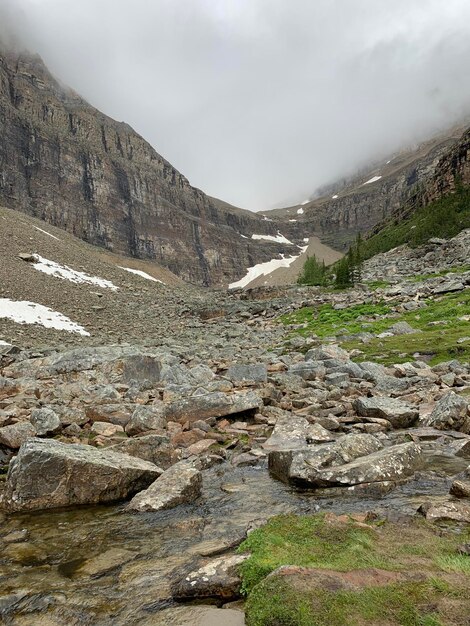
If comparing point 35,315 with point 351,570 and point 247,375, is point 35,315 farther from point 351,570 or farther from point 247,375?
point 351,570

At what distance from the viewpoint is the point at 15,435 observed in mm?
11273

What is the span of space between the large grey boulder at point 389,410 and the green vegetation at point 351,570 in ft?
21.7

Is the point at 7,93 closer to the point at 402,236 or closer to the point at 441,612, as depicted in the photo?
the point at 402,236

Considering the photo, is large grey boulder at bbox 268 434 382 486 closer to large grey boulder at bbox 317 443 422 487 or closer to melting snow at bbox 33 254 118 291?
large grey boulder at bbox 317 443 422 487

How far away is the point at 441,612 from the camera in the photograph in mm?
3906

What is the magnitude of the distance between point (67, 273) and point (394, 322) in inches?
2470

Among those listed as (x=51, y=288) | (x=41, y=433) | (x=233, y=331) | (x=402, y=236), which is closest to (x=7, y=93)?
(x=51, y=288)

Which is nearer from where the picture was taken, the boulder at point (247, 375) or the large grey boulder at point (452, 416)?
the large grey boulder at point (452, 416)

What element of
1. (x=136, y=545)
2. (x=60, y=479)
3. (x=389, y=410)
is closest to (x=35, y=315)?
(x=60, y=479)

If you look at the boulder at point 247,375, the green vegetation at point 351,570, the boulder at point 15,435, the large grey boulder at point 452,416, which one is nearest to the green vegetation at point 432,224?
the boulder at point 247,375

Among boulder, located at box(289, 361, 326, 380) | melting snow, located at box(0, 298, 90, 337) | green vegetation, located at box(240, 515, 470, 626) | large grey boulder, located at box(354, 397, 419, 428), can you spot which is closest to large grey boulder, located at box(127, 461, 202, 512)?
green vegetation, located at box(240, 515, 470, 626)

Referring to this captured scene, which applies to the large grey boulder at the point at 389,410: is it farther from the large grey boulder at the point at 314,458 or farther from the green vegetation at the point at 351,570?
the green vegetation at the point at 351,570

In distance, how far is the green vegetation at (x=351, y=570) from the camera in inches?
157

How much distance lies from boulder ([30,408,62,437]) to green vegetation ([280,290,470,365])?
17523mm
